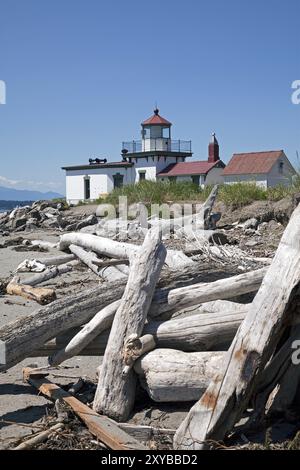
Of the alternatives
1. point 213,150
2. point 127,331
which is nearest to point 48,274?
point 127,331

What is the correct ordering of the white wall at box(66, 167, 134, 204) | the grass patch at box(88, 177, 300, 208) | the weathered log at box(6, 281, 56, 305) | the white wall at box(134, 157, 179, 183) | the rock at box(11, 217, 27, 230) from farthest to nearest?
the white wall at box(66, 167, 134, 204), the white wall at box(134, 157, 179, 183), the rock at box(11, 217, 27, 230), the grass patch at box(88, 177, 300, 208), the weathered log at box(6, 281, 56, 305)

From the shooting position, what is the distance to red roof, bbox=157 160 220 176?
4456 centimetres

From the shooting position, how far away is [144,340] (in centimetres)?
471

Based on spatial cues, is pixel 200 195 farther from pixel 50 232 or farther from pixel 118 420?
pixel 118 420

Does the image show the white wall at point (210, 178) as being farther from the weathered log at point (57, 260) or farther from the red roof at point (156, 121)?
the weathered log at point (57, 260)

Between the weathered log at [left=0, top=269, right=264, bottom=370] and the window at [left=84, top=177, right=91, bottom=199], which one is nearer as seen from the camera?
the weathered log at [left=0, top=269, right=264, bottom=370]

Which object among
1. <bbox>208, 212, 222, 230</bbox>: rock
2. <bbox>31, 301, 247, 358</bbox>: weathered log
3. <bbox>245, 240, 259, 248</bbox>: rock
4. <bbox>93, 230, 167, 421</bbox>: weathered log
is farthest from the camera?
<bbox>208, 212, 222, 230</bbox>: rock

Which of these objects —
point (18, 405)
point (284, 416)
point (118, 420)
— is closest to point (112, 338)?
point (118, 420)

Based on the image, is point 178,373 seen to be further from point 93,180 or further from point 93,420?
point 93,180

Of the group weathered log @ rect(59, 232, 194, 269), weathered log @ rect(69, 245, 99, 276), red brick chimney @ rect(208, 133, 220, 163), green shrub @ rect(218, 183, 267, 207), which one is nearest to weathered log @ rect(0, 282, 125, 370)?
weathered log @ rect(59, 232, 194, 269)

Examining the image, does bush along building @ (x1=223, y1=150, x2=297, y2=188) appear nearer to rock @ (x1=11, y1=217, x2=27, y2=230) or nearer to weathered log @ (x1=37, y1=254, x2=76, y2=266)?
rock @ (x1=11, y1=217, x2=27, y2=230)

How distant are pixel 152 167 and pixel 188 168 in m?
2.98

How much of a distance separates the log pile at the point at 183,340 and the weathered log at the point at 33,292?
361cm
